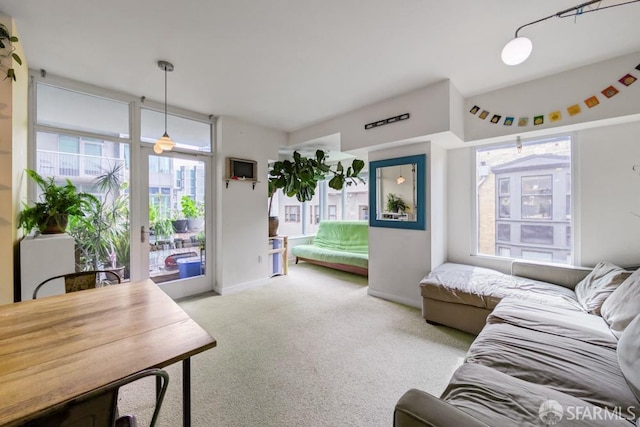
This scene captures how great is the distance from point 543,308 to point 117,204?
15.0 ft

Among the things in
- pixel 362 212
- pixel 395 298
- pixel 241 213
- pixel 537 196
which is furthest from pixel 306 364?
pixel 362 212

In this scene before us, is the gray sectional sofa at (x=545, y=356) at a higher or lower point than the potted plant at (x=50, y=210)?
lower

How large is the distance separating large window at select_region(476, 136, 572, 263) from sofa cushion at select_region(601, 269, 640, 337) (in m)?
1.14

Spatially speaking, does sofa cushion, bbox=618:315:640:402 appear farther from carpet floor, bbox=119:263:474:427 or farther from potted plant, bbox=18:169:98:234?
potted plant, bbox=18:169:98:234

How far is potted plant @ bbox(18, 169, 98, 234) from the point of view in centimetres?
227

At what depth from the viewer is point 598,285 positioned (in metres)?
2.26

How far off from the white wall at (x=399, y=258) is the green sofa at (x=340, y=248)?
0.95 metres

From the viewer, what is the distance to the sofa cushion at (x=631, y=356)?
1191mm

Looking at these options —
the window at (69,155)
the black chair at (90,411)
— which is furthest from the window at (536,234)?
the window at (69,155)

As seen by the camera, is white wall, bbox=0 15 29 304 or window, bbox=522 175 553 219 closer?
white wall, bbox=0 15 29 304

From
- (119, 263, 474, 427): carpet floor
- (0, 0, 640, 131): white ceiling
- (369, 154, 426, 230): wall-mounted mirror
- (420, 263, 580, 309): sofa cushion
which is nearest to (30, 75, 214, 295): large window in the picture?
(0, 0, 640, 131): white ceiling

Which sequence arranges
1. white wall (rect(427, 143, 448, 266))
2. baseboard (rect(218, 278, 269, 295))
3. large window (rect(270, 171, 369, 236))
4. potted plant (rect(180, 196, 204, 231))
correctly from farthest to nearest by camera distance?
large window (rect(270, 171, 369, 236)) < baseboard (rect(218, 278, 269, 295)) < potted plant (rect(180, 196, 204, 231)) < white wall (rect(427, 143, 448, 266))

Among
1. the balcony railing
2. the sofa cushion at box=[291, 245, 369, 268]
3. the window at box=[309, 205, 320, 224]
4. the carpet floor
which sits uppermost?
the balcony railing

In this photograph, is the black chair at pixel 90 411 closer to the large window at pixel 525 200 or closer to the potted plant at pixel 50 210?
the potted plant at pixel 50 210
